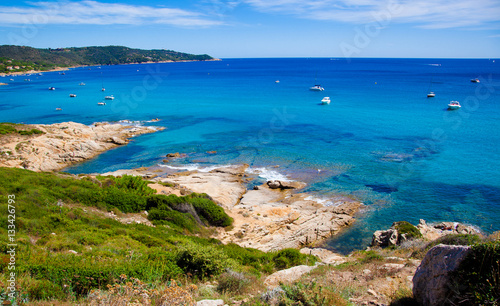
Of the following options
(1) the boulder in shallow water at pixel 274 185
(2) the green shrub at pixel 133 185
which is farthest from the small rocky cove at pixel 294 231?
(2) the green shrub at pixel 133 185

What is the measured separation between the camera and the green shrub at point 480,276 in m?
5.99

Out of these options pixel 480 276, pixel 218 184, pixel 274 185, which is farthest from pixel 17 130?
pixel 480 276

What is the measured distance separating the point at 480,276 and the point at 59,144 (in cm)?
4746

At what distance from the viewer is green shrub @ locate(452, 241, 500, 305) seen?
5.99 metres

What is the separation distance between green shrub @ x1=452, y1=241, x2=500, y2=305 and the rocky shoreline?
40709mm

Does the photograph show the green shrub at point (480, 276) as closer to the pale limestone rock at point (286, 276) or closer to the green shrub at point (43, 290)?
the pale limestone rock at point (286, 276)

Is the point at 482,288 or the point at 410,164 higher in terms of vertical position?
the point at 482,288

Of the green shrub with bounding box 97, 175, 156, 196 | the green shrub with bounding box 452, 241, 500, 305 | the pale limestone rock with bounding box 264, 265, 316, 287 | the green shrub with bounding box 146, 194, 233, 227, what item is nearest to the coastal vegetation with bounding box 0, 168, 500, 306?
the green shrub with bounding box 452, 241, 500, 305

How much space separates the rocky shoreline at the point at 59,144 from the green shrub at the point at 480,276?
134ft

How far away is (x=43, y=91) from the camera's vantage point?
100m

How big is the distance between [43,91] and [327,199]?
108 meters

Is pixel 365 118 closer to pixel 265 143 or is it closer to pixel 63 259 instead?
pixel 265 143

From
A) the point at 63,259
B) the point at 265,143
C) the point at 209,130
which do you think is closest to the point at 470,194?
the point at 265,143

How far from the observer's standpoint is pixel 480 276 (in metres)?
6.27
